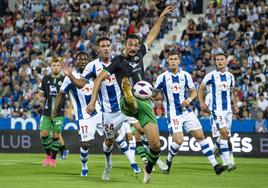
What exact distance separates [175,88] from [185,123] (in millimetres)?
892

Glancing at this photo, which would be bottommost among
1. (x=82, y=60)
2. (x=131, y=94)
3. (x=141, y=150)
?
(x=141, y=150)

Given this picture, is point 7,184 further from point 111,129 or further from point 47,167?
point 47,167

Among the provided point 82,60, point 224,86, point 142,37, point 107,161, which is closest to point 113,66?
point 107,161

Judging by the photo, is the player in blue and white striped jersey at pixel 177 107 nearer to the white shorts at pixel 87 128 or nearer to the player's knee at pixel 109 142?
the white shorts at pixel 87 128

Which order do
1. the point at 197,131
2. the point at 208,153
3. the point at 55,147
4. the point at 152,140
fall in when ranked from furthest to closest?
the point at 55,147, the point at 197,131, the point at 208,153, the point at 152,140

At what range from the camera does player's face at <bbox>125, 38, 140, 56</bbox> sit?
14.2m

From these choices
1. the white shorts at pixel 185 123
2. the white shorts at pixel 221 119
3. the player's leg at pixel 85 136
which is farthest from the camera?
the white shorts at pixel 221 119

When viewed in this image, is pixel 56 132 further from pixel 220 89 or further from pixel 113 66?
pixel 113 66

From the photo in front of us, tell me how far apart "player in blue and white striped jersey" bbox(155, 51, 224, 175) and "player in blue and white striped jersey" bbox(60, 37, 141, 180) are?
1.64 m

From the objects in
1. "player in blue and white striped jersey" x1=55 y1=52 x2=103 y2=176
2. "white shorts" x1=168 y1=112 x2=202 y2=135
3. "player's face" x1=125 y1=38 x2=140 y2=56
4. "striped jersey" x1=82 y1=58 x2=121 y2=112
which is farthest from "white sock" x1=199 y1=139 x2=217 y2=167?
"player's face" x1=125 y1=38 x2=140 y2=56

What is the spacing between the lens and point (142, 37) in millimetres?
33594

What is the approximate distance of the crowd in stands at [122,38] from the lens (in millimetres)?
29547

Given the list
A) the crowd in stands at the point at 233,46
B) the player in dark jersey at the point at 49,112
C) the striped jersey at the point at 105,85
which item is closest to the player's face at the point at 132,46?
the striped jersey at the point at 105,85

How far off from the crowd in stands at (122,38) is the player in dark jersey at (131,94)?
42.9 feet
